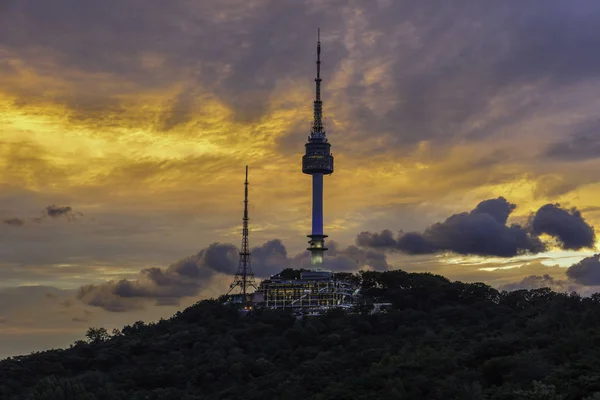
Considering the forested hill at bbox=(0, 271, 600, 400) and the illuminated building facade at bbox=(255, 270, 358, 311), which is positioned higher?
the illuminated building facade at bbox=(255, 270, 358, 311)

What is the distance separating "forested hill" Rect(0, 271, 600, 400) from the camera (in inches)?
3698

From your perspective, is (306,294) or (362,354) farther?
(306,294)

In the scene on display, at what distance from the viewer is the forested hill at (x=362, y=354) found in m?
93.9

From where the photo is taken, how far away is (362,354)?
415 feet

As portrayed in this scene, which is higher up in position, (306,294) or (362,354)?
(306,294)

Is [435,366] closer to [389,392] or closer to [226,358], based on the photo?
[389,392]

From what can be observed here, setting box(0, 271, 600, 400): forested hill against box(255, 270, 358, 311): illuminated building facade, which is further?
box(255, 270, 358, 311): illuminated building facade

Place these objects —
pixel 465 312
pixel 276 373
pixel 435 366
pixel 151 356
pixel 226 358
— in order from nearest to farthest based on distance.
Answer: pixel 435 366
pixel 276 373
pixel 226 358
pixel 151 356
pixel 465 312

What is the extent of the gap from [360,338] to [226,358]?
24.4 metres

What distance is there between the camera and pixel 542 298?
173250 millimetres

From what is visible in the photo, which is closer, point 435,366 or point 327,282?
point 435,366

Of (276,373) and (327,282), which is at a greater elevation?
(327,282)

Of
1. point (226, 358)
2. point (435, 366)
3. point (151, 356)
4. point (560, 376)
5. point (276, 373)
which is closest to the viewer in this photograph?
point (560, 376)

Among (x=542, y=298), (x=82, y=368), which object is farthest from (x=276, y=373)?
(x=542, y=298)
